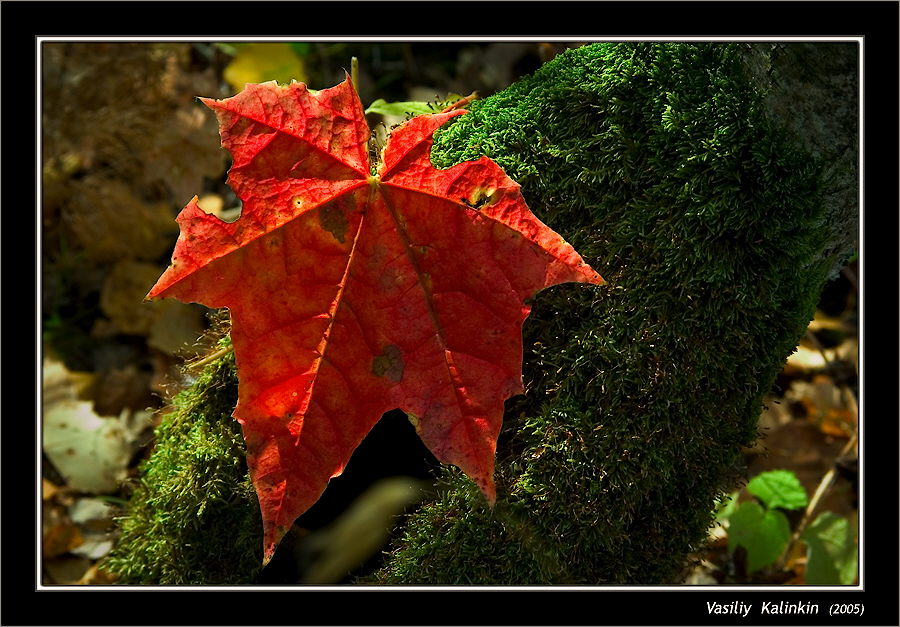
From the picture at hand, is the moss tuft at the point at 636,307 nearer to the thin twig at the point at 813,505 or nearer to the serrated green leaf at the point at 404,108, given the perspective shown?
the serrated green leaf at the point at 404,108

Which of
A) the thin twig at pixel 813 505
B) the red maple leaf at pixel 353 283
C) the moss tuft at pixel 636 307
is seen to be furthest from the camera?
the thin twig at pixel 813 505

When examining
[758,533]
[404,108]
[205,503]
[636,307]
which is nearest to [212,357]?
[205,503]

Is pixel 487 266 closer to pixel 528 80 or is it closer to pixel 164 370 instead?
pixel 528 80

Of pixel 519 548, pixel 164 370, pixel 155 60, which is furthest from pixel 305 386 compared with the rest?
pixel 155 60

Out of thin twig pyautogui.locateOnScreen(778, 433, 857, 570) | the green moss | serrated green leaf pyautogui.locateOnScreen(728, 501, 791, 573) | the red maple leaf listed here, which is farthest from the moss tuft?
thin twig pyautogui.locateOnScreen(778, 433, 857, 570)

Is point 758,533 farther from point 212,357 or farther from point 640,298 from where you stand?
point 212,357

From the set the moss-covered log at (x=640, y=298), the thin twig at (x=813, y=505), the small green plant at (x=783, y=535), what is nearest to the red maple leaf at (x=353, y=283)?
the moss-covered log at (x=640, y=298)

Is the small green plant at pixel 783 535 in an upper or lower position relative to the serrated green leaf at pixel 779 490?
lower
